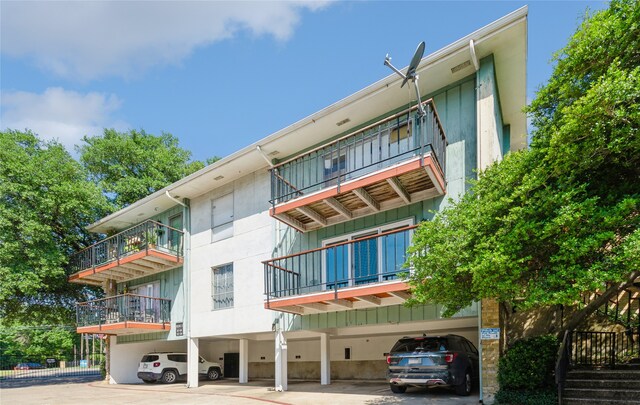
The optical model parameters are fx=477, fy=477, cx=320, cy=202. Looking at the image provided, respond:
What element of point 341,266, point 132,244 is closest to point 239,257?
point 341,266

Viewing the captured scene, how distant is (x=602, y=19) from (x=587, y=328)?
7032 millimetres

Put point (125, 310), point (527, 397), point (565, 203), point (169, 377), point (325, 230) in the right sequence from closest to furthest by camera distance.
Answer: point (565, 203), point (527, 397), point (325, 230), point (125, 310), point (169, 377)

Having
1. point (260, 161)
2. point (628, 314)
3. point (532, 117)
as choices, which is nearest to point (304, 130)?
point (260, 161)

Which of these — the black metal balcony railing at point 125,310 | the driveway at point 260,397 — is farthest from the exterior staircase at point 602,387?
the black metal balcony railing at point 125,310

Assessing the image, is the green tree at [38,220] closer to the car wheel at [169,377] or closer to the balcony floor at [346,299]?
the car wheel at [169,377]

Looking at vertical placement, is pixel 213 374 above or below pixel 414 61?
below

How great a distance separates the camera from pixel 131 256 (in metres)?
19.3

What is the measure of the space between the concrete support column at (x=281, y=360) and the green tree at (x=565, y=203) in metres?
7.02

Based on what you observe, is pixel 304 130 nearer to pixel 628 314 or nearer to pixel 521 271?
pixel 521 271

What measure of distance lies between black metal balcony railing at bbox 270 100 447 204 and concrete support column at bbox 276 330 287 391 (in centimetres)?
427

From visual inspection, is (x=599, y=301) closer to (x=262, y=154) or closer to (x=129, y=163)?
(x=262, y=154)

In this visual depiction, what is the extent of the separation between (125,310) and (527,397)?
16.1m

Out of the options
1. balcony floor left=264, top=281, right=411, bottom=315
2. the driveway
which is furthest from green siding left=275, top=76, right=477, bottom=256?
the driveway

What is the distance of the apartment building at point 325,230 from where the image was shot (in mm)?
11406
